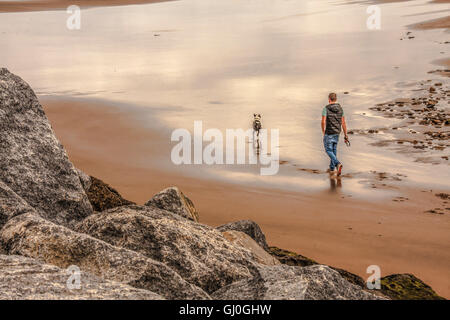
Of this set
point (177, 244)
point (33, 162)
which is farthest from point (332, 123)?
point (177, 244)

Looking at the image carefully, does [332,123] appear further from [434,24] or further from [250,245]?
[434,24]

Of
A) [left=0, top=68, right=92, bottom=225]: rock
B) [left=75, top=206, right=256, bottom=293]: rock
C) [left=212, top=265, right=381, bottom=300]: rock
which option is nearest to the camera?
[left=212, top=265, right=381, bottom=300]: rock

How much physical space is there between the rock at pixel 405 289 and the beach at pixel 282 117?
83 centimetres

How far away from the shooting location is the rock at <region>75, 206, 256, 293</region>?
6.11 meters

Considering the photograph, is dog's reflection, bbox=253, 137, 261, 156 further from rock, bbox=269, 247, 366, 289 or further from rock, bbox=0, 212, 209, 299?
rock, bbox=0, 212, 209, 299

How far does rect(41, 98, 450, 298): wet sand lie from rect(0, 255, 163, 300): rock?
4685mm

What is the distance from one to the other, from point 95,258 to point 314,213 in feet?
23.7

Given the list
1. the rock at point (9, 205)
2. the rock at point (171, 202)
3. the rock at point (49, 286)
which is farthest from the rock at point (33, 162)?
the rock at point (49, 286)

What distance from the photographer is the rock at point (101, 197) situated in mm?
8523

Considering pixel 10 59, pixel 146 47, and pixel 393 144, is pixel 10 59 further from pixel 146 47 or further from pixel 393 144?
pixel 393 144

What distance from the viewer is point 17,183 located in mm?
7309

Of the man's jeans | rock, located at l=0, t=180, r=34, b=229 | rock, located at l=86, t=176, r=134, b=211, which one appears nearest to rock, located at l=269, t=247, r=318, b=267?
rock, located at l=86, t=176, r=134, b=211

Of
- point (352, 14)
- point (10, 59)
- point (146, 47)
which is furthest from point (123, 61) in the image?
point (352, 14)
